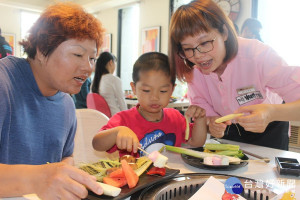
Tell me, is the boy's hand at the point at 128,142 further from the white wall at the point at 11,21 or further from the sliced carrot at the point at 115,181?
the white wall at the point at 11,21

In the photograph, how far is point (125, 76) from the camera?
26.2ft

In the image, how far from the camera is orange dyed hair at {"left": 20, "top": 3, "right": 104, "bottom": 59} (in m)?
1.01

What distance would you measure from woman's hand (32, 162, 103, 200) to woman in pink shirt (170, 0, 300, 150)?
76 centimetres

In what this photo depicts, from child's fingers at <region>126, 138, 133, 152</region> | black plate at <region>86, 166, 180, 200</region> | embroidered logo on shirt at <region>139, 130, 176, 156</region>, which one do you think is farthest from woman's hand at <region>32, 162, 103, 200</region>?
embroidered logo on shirt at <region>139, 130, 176, 156</region>

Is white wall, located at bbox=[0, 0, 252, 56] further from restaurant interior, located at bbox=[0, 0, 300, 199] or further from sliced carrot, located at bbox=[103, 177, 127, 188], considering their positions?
sliced carrot, located at bbox=[103, 177, 127, 188]

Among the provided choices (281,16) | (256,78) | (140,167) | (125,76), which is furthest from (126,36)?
(140,167)

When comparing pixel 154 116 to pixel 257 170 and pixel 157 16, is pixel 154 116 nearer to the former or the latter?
pixel 257 170

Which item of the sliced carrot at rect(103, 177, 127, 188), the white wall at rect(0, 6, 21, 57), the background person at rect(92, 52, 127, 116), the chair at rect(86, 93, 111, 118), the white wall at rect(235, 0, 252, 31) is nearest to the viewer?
the sliced carrot at rect(103, 177, 127, 188)

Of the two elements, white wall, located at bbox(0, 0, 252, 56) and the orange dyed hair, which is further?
white wall, located at bbox(0, 0, 252, 56)

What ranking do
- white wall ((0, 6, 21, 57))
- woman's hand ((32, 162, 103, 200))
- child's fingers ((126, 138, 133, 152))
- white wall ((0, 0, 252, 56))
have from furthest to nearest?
white wall ((0, 6, 21, 57))
white wall ((0, 0, 252, 56))
child's fingers ((126, 138, 133, 152))
woman's hand ((32, 162, 103, 200))

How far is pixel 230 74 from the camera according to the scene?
4.91 ft

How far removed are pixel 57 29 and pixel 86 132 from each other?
2.60 ft

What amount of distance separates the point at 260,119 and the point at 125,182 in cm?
67

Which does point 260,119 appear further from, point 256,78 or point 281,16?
point 281,16
